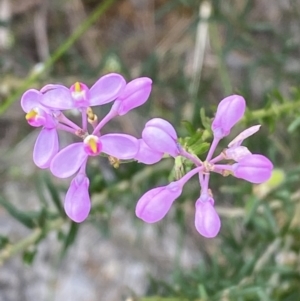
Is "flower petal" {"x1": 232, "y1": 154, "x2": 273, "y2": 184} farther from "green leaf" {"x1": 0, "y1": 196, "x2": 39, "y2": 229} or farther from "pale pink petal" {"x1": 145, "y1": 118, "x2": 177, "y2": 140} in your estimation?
"green leaf" {"x1": 0, "y1": 196, "x2": 39, "y2": 229}

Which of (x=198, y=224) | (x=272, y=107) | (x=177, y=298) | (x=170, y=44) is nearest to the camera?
(x=198, y=224)

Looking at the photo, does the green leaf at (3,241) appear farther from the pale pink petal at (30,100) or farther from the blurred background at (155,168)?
the pale pink petal at (30,100)

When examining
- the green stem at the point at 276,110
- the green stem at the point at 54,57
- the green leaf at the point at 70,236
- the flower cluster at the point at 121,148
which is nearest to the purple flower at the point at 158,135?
the flower cluster at the point at 121,148

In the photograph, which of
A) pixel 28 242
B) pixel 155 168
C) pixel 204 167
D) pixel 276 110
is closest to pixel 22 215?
pixel 28 242

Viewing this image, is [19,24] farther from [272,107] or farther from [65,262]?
[272,107]

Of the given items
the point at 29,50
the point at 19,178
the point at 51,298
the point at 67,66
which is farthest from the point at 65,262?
the point at 29,50

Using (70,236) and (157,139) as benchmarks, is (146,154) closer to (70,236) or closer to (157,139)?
(157,139)
